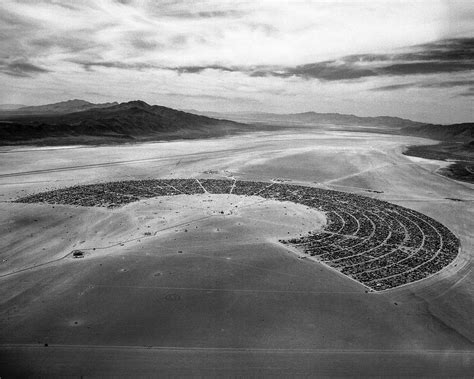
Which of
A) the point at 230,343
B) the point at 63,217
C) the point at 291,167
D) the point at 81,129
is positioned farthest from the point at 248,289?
the point at 81,129

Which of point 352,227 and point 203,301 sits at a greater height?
point 203,301

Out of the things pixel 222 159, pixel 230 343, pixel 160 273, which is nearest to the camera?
pixel 230 343

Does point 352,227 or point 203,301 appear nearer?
point 203,301

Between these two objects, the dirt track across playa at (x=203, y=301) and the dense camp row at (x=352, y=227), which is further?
the dense camp row at (x=352, y=227)

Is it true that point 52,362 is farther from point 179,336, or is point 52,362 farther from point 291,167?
point 291,167

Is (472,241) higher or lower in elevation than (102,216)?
lower
